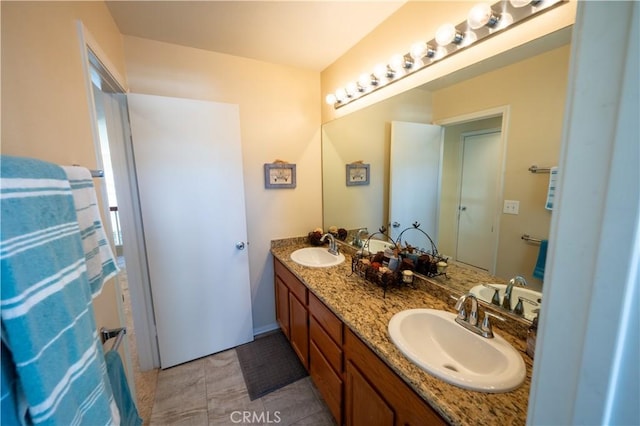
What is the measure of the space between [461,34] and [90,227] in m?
1.72

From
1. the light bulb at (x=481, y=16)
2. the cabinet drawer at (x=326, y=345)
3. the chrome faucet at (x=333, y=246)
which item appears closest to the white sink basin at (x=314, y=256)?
the chrome faucet at (x=333, y=246)

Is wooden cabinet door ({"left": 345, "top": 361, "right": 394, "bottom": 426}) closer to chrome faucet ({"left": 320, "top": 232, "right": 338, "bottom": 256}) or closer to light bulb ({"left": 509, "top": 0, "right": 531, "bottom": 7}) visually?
chrome faucet ({"left": 320, "top": 232, "right": 338, "bottom": 256})

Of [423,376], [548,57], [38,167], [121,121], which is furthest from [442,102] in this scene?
[121,121]

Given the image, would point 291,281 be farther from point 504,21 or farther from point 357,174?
point 504,21

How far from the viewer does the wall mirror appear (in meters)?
0.95

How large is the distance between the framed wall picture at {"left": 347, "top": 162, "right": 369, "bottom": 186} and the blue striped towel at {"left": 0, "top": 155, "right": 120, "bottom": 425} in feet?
5.90

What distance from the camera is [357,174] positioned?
2137 millimetres

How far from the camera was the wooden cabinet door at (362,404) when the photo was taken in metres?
0.96

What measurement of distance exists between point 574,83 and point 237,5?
5.71ft

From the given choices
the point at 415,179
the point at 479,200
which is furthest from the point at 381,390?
the point at 415,179

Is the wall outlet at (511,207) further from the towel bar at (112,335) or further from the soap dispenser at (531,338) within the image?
the towel bar at (112,335)

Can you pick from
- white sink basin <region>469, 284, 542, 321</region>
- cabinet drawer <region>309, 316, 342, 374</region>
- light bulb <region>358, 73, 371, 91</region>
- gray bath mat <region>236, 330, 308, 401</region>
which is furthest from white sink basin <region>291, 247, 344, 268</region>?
light bulb <region>358, 73, 371, 91</region>

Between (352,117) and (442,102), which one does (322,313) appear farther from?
(352,117)

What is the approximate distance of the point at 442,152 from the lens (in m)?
1.38
